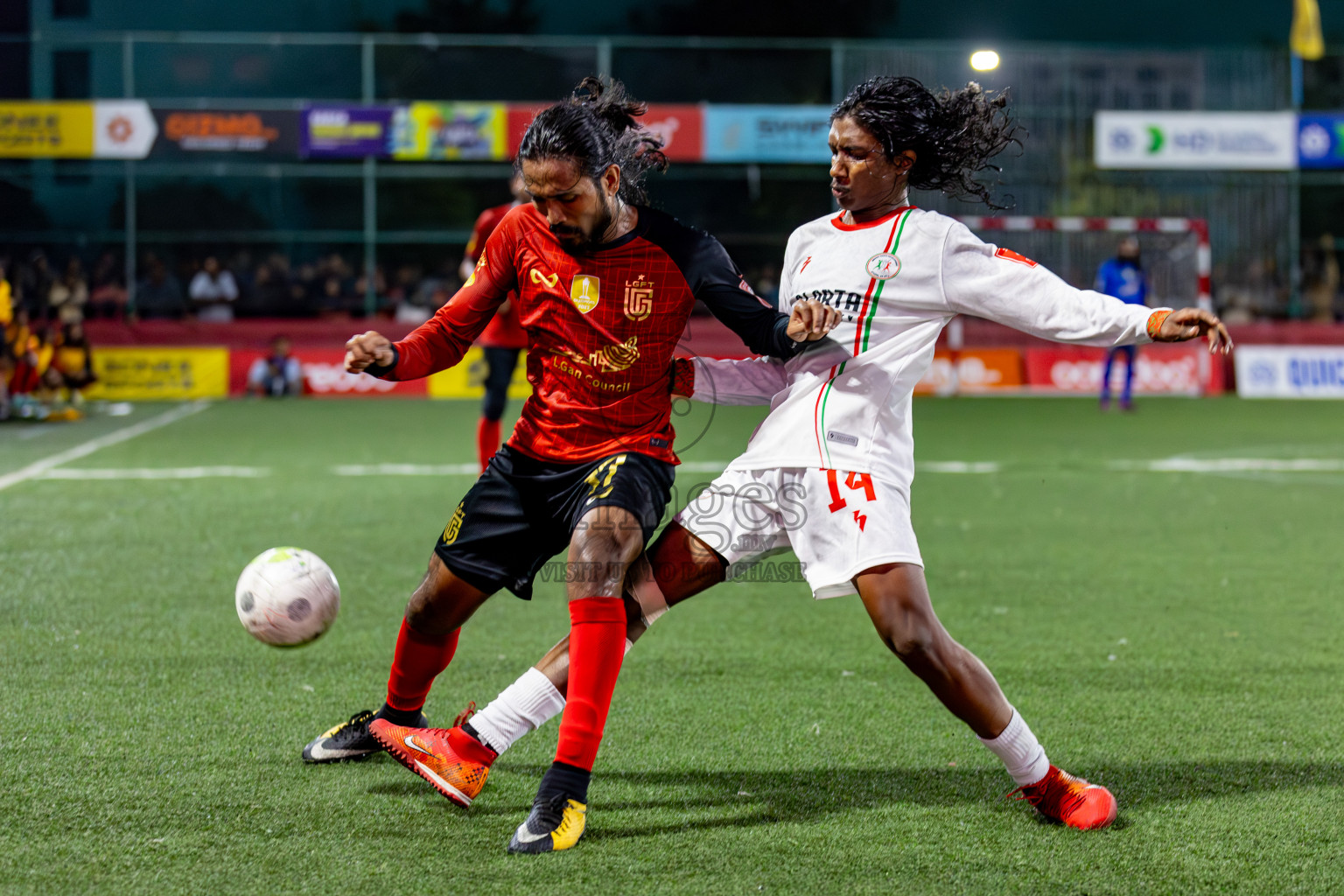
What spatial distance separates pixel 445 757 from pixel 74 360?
17042mm

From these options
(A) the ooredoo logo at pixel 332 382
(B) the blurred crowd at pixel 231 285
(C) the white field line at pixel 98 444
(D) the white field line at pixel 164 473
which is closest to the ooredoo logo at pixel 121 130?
(B) the blurred crowd at pixel 231 285

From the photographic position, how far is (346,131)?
23.2 metres

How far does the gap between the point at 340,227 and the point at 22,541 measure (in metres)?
18.3

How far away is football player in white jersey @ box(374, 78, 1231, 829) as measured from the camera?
11.1ft

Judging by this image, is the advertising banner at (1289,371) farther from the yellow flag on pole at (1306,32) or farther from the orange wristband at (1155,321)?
the orange wristband at (1155,321)

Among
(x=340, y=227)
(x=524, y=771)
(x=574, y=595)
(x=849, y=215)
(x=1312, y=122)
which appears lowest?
(x=524, y=771)

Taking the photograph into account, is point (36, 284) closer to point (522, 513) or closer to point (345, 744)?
point (345, 744)

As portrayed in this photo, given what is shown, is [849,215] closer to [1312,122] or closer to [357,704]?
[357,704]

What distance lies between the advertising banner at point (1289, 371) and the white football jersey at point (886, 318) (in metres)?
19.4

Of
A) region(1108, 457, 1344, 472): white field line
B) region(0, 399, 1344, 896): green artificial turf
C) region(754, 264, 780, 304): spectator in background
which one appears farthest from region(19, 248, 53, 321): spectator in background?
region(1108, 457, 1344, 472): white field line

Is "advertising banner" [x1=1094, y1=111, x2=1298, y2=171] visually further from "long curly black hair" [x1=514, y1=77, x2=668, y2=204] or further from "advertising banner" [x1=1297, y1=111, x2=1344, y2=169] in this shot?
"long curly black hair" [x1=514, y1=77, x2=668, y2=204]

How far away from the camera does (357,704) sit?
15.2ft

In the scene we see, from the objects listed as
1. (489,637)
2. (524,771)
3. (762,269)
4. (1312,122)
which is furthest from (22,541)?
(1312,122)

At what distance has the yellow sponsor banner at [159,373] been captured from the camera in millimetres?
20516
